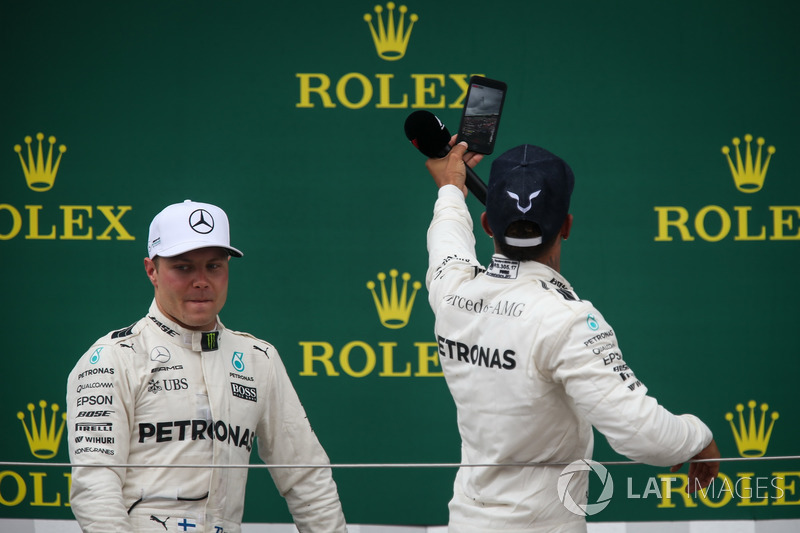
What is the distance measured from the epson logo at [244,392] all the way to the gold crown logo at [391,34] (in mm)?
1149

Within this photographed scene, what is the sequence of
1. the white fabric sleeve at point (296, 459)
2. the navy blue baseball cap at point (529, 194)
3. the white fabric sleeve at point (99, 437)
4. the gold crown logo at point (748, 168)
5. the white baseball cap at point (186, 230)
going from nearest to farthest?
1. the navy blue baseball cap at point (529, 194)
2. the white fabric sleeve at point (99, 437)
3. the white baseball cap at point (186, 230)
4. the white fabric sleeve at point (296, 459)
5. the gold crown logo at point (748, 168)

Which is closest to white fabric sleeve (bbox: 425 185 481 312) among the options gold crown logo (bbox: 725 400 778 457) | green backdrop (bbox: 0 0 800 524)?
green backdrop (bbox: 0 0 800 524)

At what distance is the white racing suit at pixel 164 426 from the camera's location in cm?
156

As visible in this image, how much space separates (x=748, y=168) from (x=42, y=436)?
2106mm

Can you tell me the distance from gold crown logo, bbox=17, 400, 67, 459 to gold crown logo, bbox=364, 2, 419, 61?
53.8 inches

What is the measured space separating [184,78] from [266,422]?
1153mm

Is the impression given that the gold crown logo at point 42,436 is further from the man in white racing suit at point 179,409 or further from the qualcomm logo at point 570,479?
the qualcomm logo at point 570,479

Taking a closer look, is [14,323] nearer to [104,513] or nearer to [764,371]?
[104,513]

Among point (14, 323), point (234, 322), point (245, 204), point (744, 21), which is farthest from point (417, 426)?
point (744, 21)

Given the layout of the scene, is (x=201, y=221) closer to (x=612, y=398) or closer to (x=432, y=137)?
(x=432, y=137)

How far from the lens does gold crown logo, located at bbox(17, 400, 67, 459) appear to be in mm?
2488

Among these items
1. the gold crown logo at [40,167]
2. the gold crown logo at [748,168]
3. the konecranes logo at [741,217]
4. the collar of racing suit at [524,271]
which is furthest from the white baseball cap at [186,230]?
the gold crown logo at [748,168]

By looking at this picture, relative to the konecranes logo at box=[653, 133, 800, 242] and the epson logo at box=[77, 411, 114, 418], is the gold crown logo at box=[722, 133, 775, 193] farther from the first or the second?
the epson logo at box=[77, 411, 114, 418]

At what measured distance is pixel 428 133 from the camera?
175 centimetres
